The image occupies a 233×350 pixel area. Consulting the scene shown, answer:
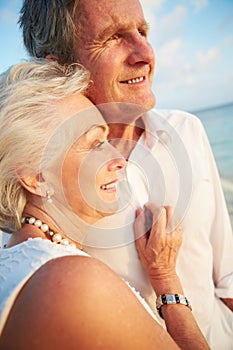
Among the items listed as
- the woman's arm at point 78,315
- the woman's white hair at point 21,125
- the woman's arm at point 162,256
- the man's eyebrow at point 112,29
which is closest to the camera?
the woman's arm at point 78,315

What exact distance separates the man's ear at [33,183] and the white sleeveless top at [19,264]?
1.14ft

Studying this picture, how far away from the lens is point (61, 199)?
5.46ft

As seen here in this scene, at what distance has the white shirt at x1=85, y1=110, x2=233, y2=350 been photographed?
1869 mm

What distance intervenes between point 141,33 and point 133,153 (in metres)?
0.67

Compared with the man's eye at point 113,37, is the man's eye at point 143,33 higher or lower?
lower

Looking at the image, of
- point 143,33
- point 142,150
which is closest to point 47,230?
point 142,150

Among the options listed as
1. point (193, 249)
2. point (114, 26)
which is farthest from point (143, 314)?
point (114, 26)

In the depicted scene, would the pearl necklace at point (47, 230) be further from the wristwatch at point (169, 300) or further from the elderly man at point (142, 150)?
the wristwatch at point (169, 300)

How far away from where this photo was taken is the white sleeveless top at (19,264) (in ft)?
3.04

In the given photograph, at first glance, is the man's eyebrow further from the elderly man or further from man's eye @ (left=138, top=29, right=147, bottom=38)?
man's eye @ (left=138, top=29, right=147, bottom=38)

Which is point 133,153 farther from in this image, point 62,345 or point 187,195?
point 62,345

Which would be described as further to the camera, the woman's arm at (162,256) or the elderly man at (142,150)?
the elderly man at (142,150)

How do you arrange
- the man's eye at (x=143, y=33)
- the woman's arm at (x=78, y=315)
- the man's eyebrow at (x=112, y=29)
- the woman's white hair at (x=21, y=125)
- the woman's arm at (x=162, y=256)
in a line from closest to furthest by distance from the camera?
1. the woman's arm at (x=78, y=315)
2. the woman's white hair at (x=21, y=125)
3. the woman's arm at (x=162, y=256)
4. the man's eyebrow at (x=112, y=29)
5. the man's eye at (x=143, y=33)

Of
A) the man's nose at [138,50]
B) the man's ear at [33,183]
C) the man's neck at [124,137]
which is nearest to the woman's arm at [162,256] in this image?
the man's neck at [124,137]
